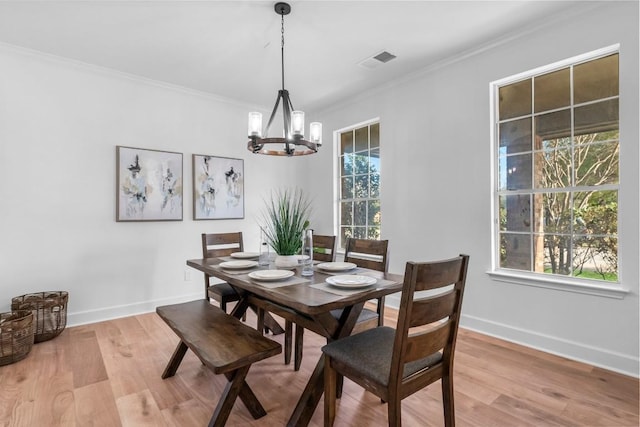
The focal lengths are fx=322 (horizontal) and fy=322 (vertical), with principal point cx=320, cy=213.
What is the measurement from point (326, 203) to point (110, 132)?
8.96ft

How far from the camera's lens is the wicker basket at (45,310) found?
2744mm

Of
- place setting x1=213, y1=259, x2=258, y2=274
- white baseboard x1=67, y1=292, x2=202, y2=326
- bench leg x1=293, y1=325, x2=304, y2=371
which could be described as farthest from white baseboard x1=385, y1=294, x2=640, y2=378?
white baseboard x1=67, y1=292, x2=202, y2=326

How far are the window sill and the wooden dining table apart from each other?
1.43m

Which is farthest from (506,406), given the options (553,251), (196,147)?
(196,147)

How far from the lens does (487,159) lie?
2941mm

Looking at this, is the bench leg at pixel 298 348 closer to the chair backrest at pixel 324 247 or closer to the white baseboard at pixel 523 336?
the chair backrest at pixel 324 247

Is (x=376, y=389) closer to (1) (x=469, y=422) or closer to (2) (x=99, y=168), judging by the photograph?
(1) (x=469, y=422)

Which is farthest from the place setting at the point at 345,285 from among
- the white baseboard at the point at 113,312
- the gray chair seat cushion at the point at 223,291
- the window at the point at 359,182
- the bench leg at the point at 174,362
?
the white baseboard at the point at 113,312

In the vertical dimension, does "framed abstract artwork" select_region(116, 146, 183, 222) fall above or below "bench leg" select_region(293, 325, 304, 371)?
above

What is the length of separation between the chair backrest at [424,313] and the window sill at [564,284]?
62.5 inches

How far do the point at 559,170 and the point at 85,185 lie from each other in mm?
4372

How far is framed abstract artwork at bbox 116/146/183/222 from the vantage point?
11.3ft

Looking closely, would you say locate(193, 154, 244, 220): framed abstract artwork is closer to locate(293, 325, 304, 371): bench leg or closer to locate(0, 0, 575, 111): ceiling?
locate(0, 0, 575, 111): ceiling

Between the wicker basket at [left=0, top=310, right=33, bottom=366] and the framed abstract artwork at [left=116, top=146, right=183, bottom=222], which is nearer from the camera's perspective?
the wicker basket at [left=0, top=310, right=33, bottom=366]
